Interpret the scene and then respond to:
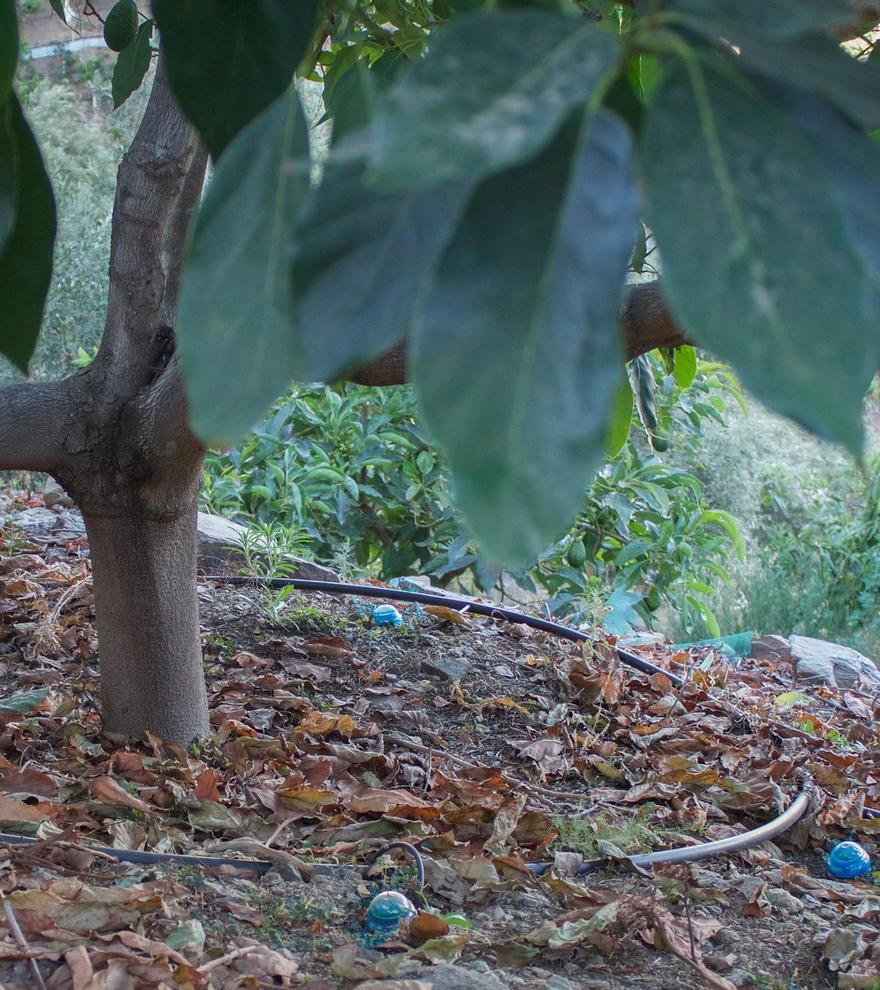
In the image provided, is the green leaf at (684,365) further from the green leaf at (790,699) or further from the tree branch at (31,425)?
the green leaf at (790,699)

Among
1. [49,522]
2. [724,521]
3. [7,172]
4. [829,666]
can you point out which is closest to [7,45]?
[7,172]

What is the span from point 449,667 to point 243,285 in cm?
191

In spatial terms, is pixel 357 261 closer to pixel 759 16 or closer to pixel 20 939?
pixel 759 16

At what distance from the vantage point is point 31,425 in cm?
147

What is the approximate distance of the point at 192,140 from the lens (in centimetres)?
146

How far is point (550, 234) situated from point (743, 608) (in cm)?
498

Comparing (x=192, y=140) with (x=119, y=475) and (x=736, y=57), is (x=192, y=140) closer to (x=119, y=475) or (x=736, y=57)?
(x=119, y=475)

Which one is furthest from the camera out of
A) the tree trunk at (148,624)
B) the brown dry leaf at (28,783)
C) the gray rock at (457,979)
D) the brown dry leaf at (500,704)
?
the brown dry leaf at (500,704)

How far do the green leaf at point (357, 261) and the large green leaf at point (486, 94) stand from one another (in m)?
0.04

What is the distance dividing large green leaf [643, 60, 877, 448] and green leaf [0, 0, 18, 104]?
1.08 ft

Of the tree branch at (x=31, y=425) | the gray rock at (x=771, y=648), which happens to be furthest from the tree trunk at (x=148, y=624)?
the gray rock at (x=771, y=648)

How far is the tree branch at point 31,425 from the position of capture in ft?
4.78

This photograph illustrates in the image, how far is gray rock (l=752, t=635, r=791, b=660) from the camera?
11.4ft

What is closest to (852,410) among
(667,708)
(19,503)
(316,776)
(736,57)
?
(736,57)
